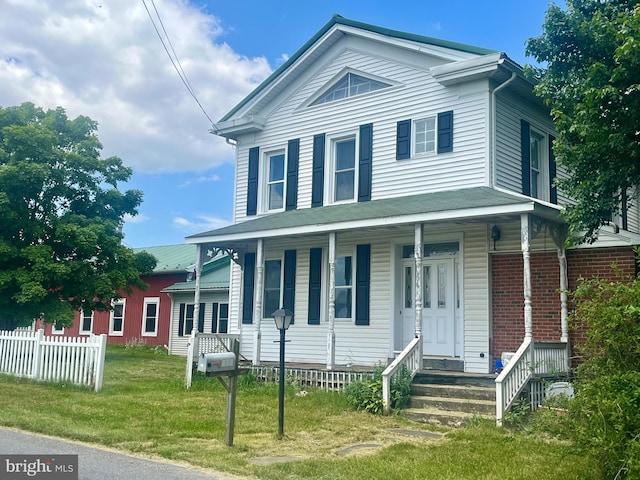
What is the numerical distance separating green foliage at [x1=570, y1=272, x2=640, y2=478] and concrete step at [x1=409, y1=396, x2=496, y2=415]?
12.4 feet

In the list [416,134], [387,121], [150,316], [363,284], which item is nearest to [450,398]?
[363,284]

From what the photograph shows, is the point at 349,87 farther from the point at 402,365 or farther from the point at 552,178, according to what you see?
the point at 402,365

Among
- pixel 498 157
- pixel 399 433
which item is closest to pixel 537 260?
pixel 498 157

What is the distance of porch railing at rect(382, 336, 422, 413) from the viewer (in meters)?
10.3

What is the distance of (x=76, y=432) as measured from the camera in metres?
8.06

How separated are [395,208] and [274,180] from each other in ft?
16.0

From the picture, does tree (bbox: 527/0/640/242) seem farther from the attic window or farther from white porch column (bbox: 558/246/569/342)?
the attic window

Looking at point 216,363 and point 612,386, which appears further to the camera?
point 216,363

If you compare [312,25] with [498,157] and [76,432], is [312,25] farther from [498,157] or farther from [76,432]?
[76,432]

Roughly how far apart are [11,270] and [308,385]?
10000mm

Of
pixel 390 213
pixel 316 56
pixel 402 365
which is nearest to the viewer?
pixel 402 365

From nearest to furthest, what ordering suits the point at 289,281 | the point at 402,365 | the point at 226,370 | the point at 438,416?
the point at 226,370, the point at 438,416, the point at 402,365, the point at 289,281

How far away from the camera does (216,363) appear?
766 cm

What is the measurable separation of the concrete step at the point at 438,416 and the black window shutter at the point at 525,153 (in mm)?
5510
